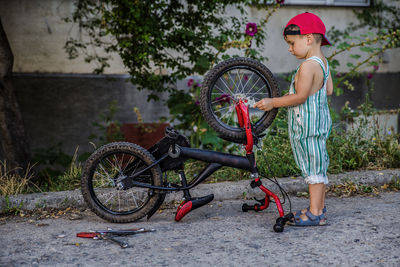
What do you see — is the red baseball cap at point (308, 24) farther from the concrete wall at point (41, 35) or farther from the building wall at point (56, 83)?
the concrete wall at point (41, 35)

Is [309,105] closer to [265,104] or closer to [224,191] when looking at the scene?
[265,104]

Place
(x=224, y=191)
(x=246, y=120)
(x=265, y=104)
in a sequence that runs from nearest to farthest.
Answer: (x=265, y=104), (x=246, y=120), (x=224, y=191)

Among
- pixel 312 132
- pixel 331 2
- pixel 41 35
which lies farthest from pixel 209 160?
pixel 331 2

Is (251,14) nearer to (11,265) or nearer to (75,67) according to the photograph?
(75,67)

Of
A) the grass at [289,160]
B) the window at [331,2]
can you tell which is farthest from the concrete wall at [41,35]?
the grass at [289,160]

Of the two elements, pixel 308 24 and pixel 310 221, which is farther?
pixel 310 221

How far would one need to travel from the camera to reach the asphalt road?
2656mm

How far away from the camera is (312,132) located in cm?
312

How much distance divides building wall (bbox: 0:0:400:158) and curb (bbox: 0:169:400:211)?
9.46 feet

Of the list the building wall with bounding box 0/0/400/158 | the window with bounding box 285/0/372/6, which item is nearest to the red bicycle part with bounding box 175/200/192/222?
the building wall with bounding box 0/0/400/158

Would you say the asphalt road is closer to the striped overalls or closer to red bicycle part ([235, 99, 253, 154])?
the striped overalls

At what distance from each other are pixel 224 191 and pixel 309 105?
3.95 ft

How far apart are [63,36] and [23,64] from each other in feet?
2.38

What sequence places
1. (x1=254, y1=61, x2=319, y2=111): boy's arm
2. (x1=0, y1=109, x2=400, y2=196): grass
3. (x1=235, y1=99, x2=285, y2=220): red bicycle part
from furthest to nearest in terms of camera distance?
(x1=0, y1=109, x2=400, y2=196): grass → (x1=235, y1=99, x2=285, y2=220): red bicycle part → (x1=254, y1=61, x2=319, y2=111): boy's arm
